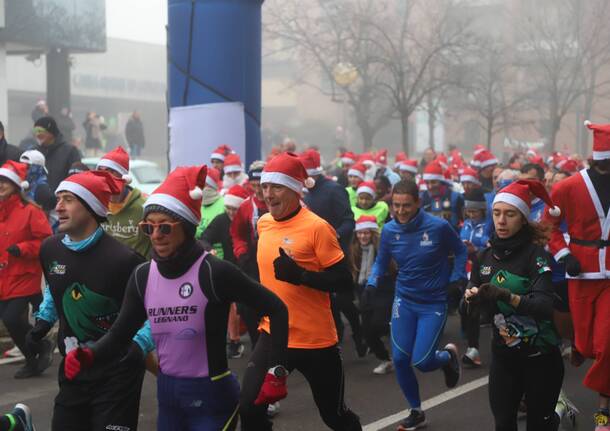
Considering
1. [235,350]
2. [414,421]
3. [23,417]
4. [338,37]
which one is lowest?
[235,350]

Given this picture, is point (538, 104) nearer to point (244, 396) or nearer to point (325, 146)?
point (325, 146)

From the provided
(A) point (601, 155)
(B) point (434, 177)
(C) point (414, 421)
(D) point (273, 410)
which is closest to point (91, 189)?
(D) point (273, 410)

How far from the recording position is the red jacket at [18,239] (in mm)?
8508

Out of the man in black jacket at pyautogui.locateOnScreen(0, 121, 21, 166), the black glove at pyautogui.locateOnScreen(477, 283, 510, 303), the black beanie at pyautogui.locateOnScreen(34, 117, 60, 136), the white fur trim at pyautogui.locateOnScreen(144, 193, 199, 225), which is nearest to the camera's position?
the white fur trim at pyautogui.locateOnScreen(144, 193, 199, 225)

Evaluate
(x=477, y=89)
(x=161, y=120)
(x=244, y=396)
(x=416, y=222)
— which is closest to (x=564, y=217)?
(x=416, y=222)

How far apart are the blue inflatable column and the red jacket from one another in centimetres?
575

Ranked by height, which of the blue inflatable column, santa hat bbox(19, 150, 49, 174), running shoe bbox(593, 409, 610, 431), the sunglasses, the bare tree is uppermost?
the bare tree

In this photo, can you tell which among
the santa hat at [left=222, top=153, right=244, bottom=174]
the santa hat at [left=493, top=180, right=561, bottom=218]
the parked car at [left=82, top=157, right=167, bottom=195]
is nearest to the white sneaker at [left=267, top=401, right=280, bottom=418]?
the santa hat at [left=493, top=180, right=561, bottom=218]

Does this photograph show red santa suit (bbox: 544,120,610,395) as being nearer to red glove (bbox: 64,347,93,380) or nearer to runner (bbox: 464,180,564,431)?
runner (bbox: 464,180,564,431)

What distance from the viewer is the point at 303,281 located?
5.44 m

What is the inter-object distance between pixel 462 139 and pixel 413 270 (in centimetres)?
4116

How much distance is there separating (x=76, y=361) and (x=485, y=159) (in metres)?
10.7

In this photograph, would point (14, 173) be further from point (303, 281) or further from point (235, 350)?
point (303, 281)

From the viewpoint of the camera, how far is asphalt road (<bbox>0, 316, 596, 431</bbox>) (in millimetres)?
7160
